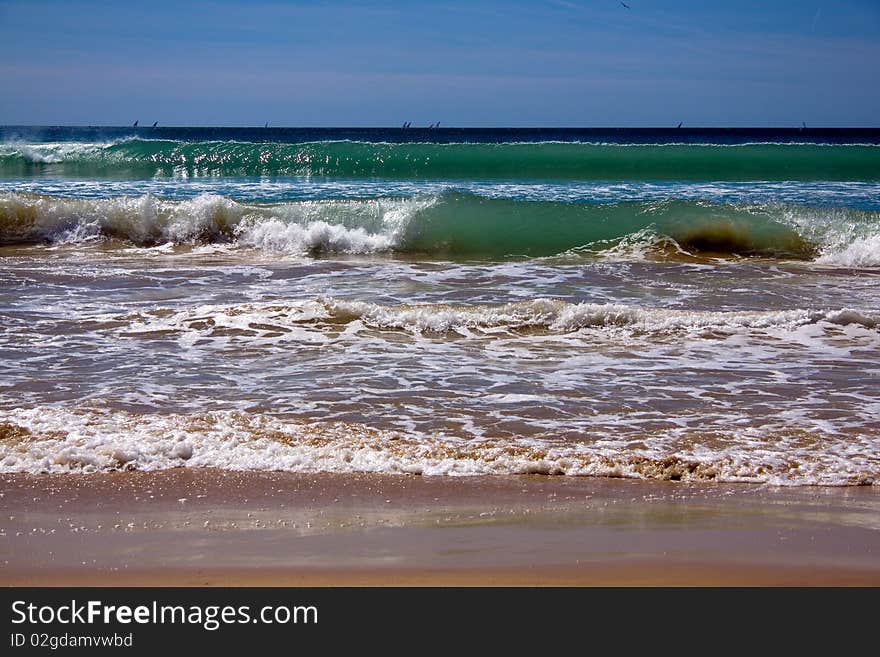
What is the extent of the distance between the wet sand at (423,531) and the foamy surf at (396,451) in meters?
0.11

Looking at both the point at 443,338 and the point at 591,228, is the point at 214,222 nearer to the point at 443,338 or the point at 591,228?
the point at 591,228

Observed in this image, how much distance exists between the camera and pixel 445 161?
2833cm

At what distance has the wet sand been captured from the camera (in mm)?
3225

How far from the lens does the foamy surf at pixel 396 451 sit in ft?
14.4

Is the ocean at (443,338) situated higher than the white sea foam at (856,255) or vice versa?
the white sea foam at (856,255)

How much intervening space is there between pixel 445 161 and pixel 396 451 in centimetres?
2442

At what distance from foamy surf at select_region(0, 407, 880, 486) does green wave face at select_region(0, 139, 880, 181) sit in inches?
841

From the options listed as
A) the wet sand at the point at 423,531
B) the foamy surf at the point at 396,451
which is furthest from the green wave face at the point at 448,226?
the wet sand at the point at 423,531

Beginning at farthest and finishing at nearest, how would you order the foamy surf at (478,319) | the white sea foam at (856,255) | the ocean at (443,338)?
1. the white sea foam at (856,255)
2. the foamy surf at (478,319)
3. the ocean at (443,338)

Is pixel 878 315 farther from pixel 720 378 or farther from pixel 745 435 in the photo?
pixel 745 435

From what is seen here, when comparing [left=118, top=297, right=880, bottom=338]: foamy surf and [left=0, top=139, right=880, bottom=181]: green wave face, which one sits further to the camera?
[left=0, top=139, right=880, bottom=181]: green wave face

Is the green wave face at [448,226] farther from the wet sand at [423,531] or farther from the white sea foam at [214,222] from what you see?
the wet sand at [423,531]

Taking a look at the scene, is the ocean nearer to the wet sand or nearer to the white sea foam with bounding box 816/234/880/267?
the white sea foam with bounding box 816/234/880/267

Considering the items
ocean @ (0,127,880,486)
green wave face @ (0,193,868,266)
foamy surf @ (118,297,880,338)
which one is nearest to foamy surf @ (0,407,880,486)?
ocean @ (0,127,880,486)
